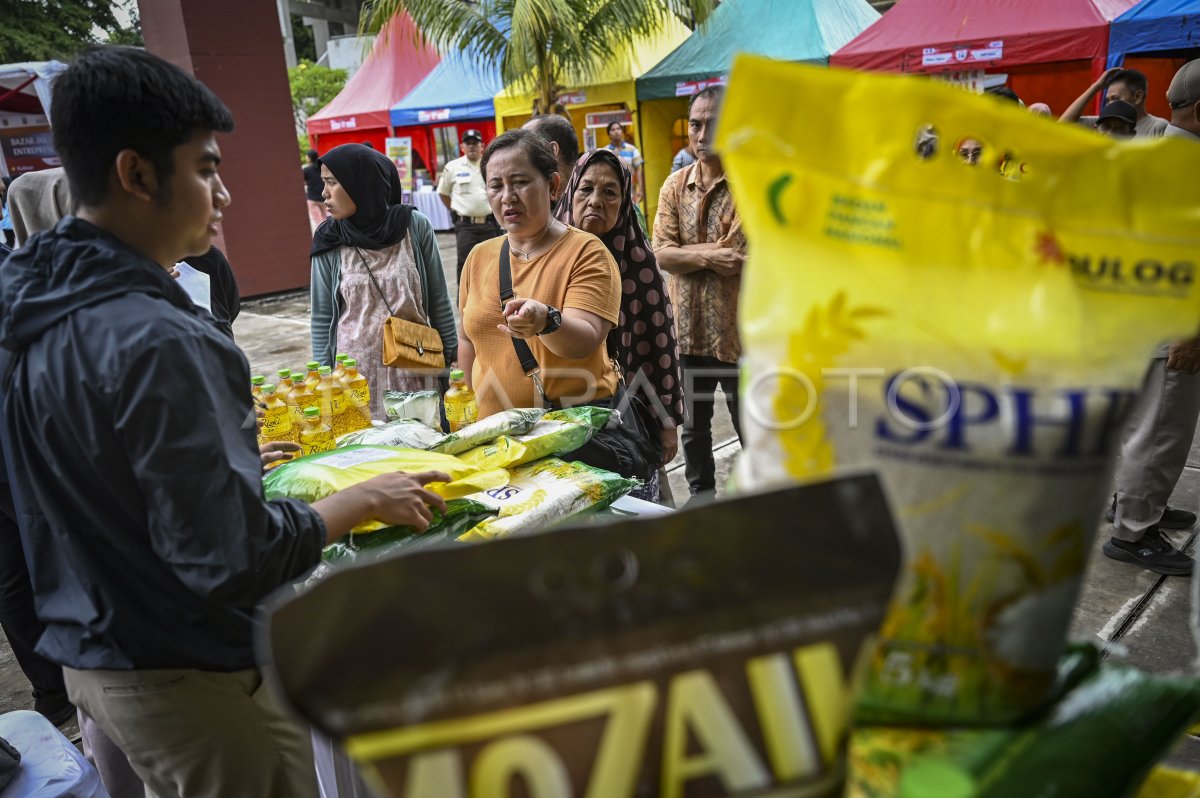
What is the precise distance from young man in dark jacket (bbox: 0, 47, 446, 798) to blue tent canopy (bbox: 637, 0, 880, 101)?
982 cm

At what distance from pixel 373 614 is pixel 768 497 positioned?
27 centimetres

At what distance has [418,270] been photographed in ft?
11.1

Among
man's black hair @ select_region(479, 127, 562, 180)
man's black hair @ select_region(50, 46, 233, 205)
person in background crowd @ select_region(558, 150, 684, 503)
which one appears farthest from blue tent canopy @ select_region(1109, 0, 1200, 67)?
man's black hair @ select_region(50, 46, 233, 205)

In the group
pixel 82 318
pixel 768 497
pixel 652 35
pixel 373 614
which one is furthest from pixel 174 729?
pixel 652 35

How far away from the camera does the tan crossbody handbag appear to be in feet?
10.3

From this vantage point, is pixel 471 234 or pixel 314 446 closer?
pixel 314 446

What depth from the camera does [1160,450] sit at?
3.29m

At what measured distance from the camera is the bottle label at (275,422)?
2.27 m

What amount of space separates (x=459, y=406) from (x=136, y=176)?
1245mm

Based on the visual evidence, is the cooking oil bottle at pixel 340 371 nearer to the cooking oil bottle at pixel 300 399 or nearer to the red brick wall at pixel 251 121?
the cooking oil bottle at pixel 300 399

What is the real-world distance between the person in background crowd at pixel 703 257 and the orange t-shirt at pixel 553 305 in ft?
3.18

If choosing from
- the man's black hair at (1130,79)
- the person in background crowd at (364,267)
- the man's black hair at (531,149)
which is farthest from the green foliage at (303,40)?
the man's black hair at (531,149)

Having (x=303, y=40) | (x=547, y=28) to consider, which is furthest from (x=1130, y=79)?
(x=303, y=40)

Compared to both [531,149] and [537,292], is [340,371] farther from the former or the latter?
[531,149]
